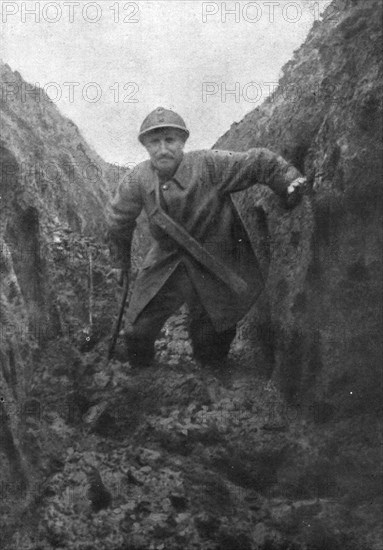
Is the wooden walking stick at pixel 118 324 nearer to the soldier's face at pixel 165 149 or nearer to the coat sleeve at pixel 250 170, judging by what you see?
the soldier's face at pixel 165 149

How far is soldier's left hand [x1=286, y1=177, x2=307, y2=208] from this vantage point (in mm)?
6121


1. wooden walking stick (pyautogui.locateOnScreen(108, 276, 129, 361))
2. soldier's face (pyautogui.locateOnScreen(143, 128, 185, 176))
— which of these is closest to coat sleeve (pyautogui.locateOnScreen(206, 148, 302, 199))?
soldier's face (pyautogui.locateOnScreen(143, 128, 185, 176))

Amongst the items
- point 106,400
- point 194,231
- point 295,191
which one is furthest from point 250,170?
point 106,400

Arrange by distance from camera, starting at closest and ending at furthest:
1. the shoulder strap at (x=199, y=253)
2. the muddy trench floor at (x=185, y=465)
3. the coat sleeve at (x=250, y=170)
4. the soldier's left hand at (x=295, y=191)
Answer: the muddy trench floor at (x=185, y=465) < the soldier's left hand at (x=295, y=191) < the coat sleeve at (x=250, y=170) < the shoulder strap at (x=199, y=253)

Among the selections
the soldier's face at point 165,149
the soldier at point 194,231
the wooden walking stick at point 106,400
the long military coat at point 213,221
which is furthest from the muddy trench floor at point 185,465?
the soldier's face at point 165,149

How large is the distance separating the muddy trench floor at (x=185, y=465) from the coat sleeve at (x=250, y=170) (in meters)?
1.58

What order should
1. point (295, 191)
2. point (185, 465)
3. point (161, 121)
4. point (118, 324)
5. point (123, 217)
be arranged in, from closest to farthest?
point (295, 191)
point (185, 465)
point (161, 121)
point (123, 217)
point (118, 324)

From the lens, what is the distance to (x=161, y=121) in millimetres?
6547

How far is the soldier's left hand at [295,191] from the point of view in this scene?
6121mm

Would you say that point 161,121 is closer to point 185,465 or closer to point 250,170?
point 250,170

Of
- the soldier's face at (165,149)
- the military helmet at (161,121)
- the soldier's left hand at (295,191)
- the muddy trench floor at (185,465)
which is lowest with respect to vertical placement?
the muddy trench floor at (185,465)

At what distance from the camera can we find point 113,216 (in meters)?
7.00

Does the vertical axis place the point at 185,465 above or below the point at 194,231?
below

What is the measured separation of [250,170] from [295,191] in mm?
501
